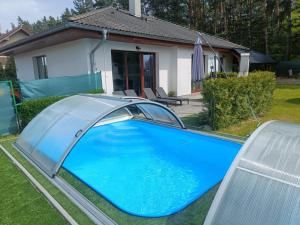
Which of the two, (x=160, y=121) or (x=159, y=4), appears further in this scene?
(x=159, y=4)

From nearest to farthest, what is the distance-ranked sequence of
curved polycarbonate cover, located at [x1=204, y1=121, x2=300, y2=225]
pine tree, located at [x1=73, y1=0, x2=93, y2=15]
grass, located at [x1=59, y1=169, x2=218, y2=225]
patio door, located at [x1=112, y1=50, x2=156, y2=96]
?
curved polycarbonate cover, located at [x1=204, y1=121, x2=300, y2=225] < grass, located at [x1=59, y1=169, x2=218, y2=225] < patio door, located at [x1=112, y1=50, x2=156, y2=96] < pine tree, located at [x1=73, y1=0, x2=93, y2=15]

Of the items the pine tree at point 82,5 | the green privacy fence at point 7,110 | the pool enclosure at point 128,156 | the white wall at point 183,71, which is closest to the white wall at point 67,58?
the green privacy fence at point 7,110

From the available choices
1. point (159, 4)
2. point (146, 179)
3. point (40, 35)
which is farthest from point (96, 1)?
point (146, 179)

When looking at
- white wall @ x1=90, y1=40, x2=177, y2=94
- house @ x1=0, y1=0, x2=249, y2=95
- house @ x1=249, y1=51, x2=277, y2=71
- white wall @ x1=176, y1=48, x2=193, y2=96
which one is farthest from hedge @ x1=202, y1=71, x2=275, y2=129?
house @ x1=249, y1=51, x2=277, y2=71

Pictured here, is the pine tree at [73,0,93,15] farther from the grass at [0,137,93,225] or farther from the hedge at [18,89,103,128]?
the grass at [0,137,93,225]

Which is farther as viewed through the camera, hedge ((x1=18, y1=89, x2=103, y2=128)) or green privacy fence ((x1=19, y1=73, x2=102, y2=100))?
green privacy fence ((x1=19, y1=73, x2=102, y2=100))

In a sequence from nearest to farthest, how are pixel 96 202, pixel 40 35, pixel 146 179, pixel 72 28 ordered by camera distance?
pixel 96 202
pixel 146 179
pixel 72 28
pixel 40 35

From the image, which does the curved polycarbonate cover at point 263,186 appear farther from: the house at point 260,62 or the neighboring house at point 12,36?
the neighboring house at point 12,36

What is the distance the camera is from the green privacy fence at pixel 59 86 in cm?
887

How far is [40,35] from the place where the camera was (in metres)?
10.9

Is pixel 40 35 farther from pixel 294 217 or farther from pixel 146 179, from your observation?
pixel 294 217

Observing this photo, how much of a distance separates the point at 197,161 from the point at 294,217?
4070 mm

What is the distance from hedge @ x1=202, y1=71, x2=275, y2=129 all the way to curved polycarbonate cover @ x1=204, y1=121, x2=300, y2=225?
5.20m

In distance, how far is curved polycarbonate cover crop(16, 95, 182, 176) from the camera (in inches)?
187
